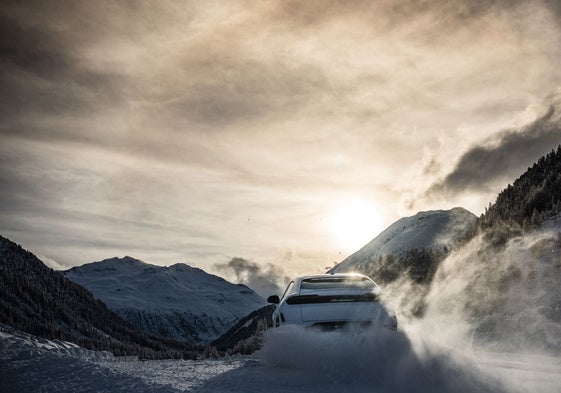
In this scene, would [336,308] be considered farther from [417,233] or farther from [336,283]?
[417,233]

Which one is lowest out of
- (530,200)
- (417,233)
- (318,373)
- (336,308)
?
(318,373)

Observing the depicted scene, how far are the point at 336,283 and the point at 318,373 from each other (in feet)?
7.03

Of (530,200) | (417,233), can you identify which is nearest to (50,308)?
(417,233)

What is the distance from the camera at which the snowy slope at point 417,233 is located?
276 feet

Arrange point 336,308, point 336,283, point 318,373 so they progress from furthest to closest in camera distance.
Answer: point 336,283, point 336,308, point 318,373

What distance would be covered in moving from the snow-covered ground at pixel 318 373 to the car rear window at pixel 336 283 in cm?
117

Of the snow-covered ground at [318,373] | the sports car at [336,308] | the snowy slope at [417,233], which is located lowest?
the snow-covered ground at [318,373]

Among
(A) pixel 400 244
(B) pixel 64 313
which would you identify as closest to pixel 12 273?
(B) pixel 64 313

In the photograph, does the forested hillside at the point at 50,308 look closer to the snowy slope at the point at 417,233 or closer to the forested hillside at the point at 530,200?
the snowy slope at the point at 417,233

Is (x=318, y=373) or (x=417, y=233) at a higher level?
(x=417, y=233)

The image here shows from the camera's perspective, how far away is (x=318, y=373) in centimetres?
652

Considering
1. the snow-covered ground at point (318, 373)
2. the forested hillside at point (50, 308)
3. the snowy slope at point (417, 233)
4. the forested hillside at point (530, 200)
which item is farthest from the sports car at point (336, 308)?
the snowy slope at point (417, 233)

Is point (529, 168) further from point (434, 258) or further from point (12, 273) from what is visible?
point (12, 273)

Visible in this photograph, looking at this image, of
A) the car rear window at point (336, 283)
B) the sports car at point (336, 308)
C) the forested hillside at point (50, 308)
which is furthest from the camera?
the forested hillside at point (50, 308)
